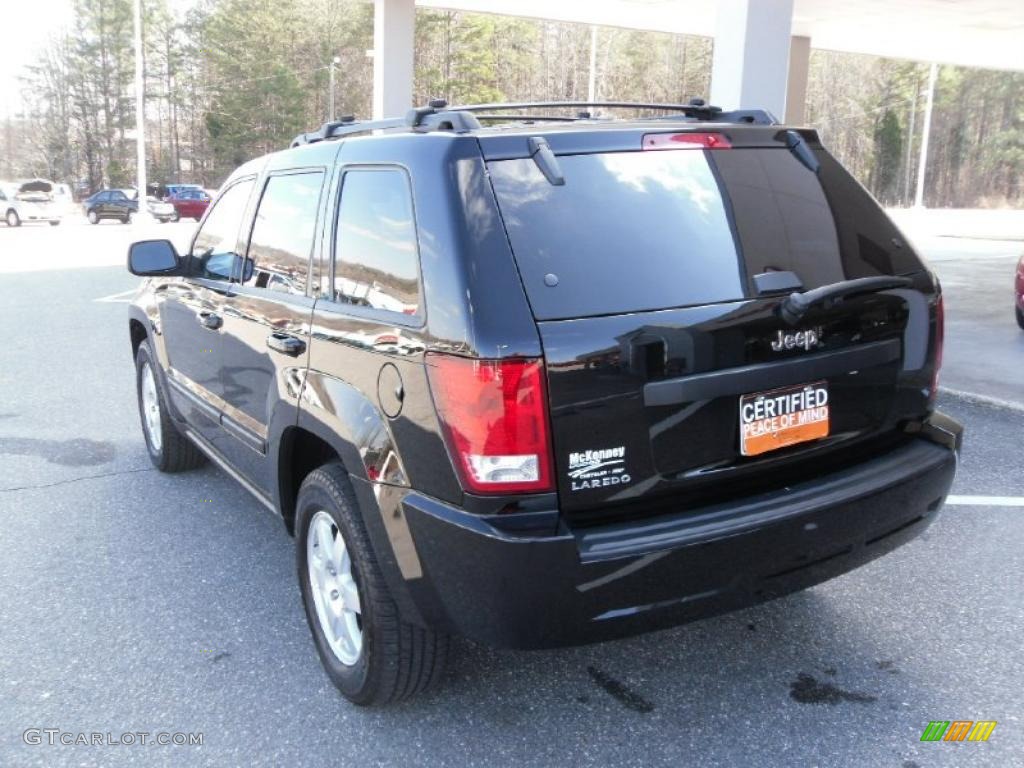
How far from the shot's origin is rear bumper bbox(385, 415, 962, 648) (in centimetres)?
237

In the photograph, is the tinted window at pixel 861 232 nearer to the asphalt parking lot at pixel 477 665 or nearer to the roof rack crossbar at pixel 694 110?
the roof rack crossbar at pixel 694 110

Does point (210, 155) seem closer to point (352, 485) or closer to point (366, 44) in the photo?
point (366, 44)

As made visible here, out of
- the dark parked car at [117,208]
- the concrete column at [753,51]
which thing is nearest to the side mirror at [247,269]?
the concrete column at [753,51]

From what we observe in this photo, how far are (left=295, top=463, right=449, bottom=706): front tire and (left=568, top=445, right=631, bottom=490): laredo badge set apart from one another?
0.71 metres

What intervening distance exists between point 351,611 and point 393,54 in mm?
14761

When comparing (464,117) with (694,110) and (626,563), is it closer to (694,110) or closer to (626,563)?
(694,110)

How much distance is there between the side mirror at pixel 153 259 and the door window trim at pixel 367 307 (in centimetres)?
159

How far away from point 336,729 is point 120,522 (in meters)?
2.28

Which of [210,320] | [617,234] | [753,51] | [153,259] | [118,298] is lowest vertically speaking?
[118,298]

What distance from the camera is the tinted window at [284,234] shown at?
3330 millimetres

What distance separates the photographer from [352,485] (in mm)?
2818

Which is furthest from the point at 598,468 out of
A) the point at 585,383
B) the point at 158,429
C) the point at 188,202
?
the point at 188,202

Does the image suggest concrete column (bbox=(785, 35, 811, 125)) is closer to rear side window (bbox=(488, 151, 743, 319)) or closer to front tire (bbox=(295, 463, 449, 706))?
rear side window (bbox=(488, 151, 743, 319))

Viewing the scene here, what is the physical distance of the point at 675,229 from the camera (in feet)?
8.87
